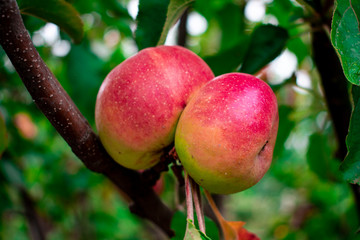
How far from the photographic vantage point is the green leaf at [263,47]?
0.85 meters

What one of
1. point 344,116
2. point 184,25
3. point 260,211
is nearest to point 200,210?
point 344,116

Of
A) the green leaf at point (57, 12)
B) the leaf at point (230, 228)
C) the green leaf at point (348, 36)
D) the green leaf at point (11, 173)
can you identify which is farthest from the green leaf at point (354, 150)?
the green leaf at point (11, 173)

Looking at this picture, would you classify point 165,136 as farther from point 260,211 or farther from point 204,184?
point 260,211

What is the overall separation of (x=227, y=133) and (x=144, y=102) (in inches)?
6.1

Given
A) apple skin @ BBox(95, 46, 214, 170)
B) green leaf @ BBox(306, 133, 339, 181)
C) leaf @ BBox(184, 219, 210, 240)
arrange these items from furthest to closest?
green leaf @ BBox(306, 133, 339, 181) → apple skin @ BBox(95, 46, 214, 170) → leaf @ BBox(184, 219, 210, 240)

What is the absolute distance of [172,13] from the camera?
0.75m

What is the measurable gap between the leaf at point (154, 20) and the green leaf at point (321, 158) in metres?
0.87

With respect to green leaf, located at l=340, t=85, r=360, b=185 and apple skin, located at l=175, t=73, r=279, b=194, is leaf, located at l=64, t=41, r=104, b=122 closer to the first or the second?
apple skin, located at l=175, t=73, r=279, b=194

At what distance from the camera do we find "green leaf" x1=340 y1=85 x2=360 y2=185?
58 cm

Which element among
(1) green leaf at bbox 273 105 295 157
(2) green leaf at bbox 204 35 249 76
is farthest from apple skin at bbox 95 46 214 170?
(1) green leaf at bbox 273 105 295 157

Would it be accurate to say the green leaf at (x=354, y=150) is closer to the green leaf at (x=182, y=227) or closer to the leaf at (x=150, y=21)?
the green leaf at (x=182, y=227)

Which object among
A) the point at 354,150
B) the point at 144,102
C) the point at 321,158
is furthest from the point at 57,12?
the point at 321,158

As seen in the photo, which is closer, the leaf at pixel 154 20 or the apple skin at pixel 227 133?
the apple skin at pixel 227 133

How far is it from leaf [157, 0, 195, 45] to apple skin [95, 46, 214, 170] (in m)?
0.12
